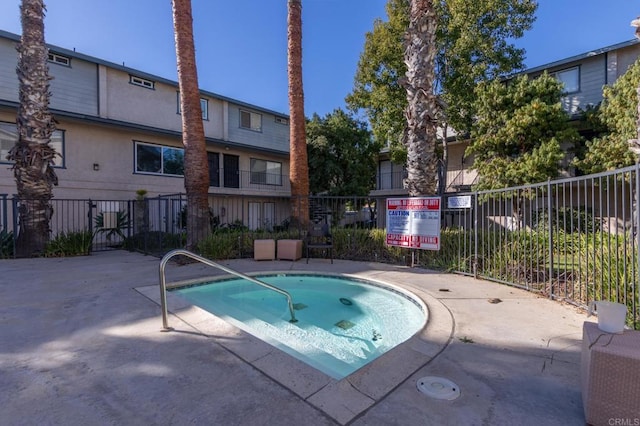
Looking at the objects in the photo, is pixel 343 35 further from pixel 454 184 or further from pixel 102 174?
pixel 102 174

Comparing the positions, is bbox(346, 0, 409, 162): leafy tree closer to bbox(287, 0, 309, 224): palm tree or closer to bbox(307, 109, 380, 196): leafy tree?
bbox(307, 109, 380, 196): leafy tree

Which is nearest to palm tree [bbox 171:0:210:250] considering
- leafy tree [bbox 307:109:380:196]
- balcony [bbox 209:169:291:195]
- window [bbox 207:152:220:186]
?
balcony [bbox 209:169:291:195]

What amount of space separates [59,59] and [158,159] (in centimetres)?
527

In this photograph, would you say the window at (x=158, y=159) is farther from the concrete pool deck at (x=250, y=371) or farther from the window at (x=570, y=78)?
the window at (x=570, y=78)

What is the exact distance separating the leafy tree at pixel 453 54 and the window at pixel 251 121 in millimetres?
6726

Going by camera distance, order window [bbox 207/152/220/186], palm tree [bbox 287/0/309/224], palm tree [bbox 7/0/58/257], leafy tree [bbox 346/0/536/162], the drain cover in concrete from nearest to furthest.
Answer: the drain cover in concrete < palm tree [bbox 7/0/58/257] < palm tree [bbox 287/0/309/224] < leafy tree [bbox 346/0/536/162] < window [bbox 207/152/220/186]

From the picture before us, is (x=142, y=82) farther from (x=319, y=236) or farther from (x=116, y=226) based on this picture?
(x=319, y=236)

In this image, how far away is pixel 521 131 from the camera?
12.6 m

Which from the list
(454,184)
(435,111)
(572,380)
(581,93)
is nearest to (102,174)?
(435,111)

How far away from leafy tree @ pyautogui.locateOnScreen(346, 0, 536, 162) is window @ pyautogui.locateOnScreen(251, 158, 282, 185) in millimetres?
7220

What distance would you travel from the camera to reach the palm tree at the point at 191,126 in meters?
9.09

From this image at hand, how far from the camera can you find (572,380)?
2.73 meters

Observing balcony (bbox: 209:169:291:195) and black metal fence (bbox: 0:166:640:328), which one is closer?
black metal fence (bbox: 0:166:640:328)

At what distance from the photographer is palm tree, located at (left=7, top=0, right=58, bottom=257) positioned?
951 cm
